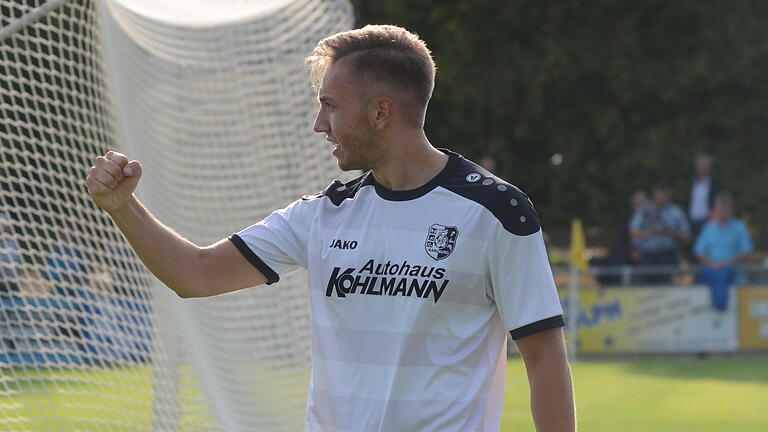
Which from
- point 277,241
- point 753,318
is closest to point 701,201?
point 753,318

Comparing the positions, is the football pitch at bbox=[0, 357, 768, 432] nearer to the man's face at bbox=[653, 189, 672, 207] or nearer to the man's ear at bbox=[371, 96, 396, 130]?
the man's face at bbox=[653, 189, 672, 207]

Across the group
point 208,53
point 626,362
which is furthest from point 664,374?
point 208,53

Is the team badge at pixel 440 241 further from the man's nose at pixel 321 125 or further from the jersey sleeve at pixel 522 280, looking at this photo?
the man's nose at pixel 321 125

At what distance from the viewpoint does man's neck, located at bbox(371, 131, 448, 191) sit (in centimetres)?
342

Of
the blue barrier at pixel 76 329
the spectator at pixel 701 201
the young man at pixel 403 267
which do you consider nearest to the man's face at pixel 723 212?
the spectator at pixel 701 201

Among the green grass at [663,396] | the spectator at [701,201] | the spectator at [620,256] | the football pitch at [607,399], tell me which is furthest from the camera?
the spectator at [701,201]

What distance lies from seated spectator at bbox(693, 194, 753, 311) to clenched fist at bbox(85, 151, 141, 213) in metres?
12.5

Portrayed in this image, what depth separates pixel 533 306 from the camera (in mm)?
3264

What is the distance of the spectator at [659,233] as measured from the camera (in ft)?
51.2

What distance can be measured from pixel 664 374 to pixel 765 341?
257 centimetres

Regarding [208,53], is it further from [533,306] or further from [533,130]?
[533,130]

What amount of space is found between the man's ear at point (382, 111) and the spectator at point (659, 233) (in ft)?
40.0

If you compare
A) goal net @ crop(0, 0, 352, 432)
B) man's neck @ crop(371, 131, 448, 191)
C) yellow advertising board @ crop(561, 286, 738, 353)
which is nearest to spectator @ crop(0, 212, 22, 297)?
goal net @ crop(0, 0, 352, 432)

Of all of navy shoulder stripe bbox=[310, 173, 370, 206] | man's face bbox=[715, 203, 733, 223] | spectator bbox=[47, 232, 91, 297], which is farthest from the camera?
man's face bbox=[715, 203, 733, 223]
